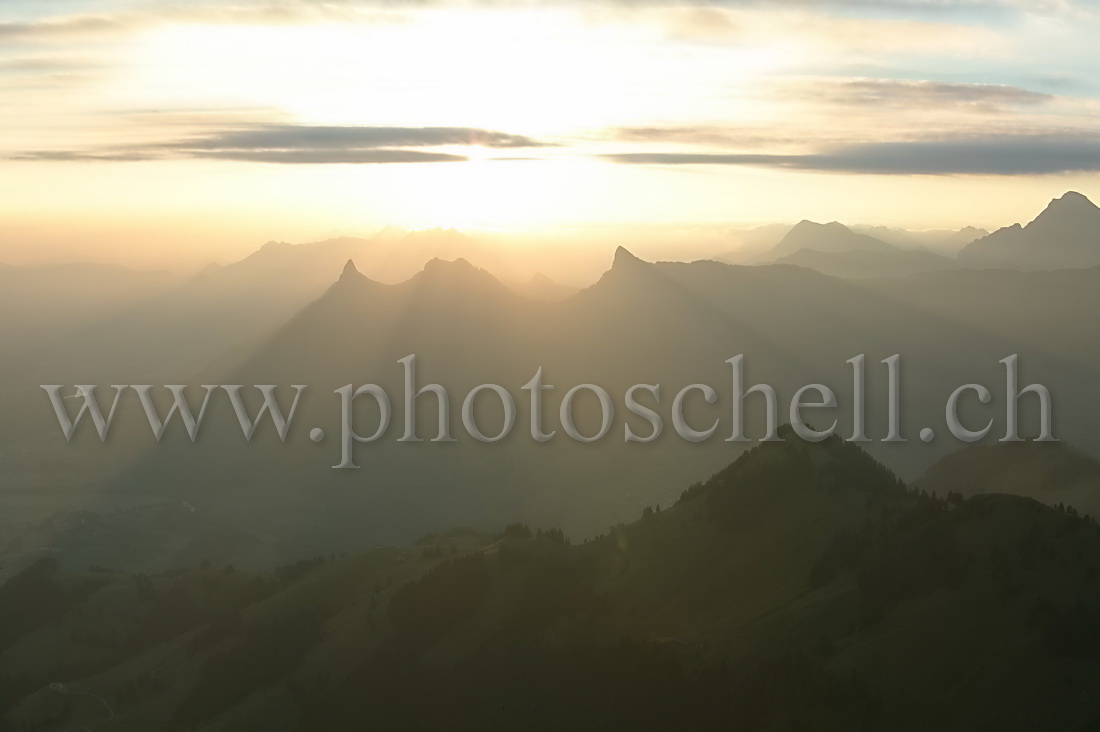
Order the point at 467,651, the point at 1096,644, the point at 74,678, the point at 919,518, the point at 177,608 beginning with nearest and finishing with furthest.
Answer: the point at 1096,644, the point at 919,518, the point at 467,651, the point at 74,678, the point at 177,608

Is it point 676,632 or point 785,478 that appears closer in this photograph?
point 676,632

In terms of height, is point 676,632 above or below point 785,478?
below

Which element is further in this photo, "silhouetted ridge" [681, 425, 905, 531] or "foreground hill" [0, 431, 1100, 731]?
"silhouetted ridge" [681, 425, 905, 531]

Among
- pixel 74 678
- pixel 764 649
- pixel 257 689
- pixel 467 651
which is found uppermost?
pixel 764 649

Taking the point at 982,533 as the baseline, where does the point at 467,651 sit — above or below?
below

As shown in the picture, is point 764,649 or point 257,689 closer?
point 764,649

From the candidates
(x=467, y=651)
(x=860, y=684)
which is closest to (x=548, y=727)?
(x=467, y=651)

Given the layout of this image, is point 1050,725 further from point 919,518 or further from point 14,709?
point 14,709

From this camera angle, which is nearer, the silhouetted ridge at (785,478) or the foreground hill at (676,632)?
the foreground hill at (676,632)
